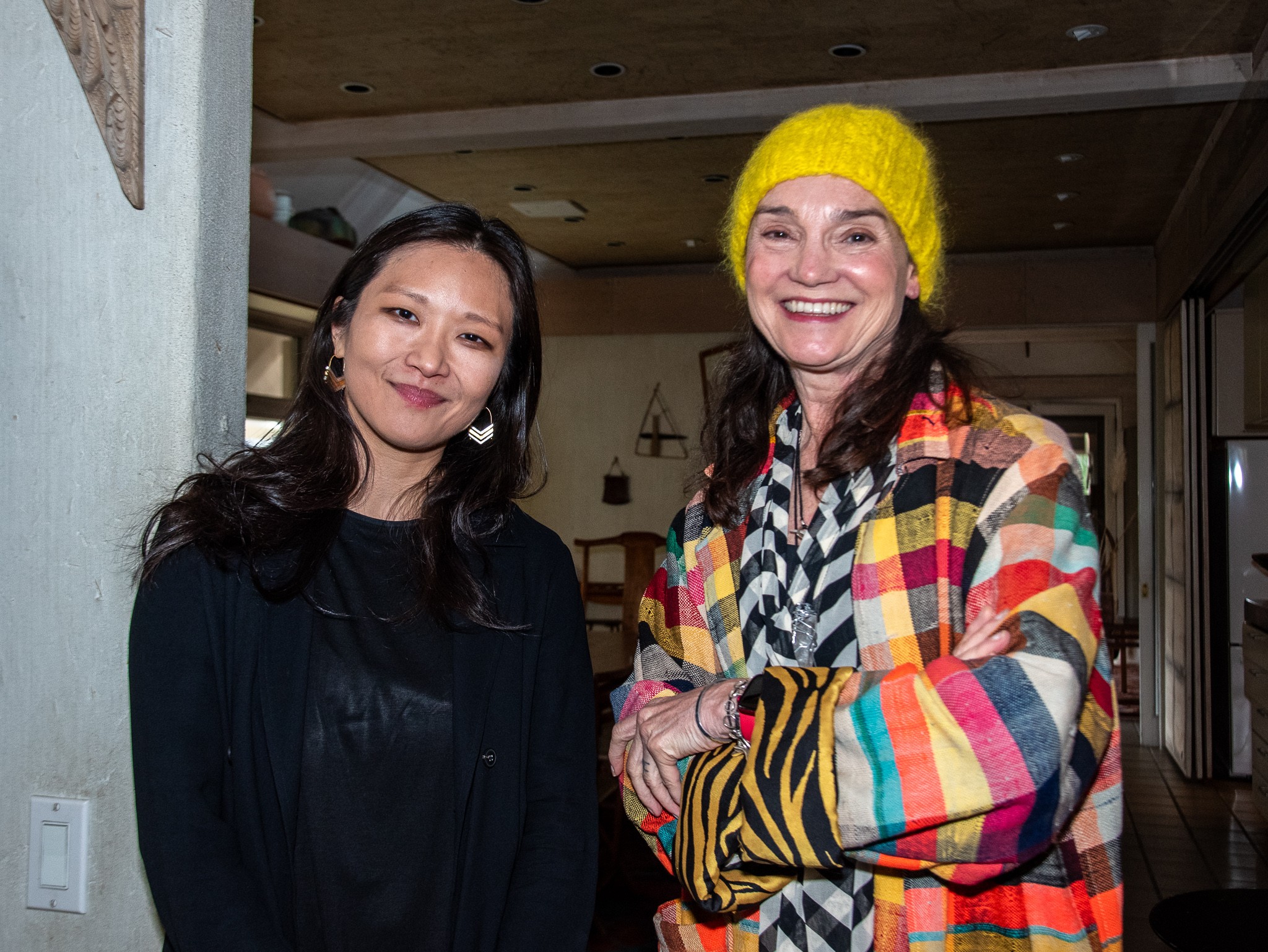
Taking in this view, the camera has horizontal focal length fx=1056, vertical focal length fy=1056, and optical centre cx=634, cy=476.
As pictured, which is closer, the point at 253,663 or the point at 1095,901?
the point at 1095,901

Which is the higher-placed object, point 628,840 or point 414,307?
point 414,307

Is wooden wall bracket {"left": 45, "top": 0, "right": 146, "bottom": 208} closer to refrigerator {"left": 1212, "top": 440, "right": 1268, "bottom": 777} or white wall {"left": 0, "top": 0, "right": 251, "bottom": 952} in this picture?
white wall {"left": 0, "top": 0, "right": 251, "bottom": 952}

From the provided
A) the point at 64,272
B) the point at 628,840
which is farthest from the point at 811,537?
the point at 628,840

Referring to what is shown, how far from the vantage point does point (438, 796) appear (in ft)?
4.25

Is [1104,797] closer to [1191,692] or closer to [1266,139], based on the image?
[1266,139]

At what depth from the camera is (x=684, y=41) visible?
13.7ft

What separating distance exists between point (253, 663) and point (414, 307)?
1.64ft

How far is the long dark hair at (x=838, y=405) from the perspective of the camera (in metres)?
1.20

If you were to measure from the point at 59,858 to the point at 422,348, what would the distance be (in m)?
0.79

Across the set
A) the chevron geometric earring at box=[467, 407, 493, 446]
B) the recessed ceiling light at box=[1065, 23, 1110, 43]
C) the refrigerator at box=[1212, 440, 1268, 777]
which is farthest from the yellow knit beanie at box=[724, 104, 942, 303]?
the refrigerator at box=[1212, 440, 1268, 777]

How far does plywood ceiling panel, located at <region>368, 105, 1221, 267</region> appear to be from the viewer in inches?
199

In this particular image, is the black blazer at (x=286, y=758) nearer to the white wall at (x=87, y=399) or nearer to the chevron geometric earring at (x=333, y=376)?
the white wall at (x=87, y=399)

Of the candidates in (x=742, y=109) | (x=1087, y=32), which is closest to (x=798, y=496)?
(x=1087, y=32)

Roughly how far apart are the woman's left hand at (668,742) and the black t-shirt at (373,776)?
243 millimetres
